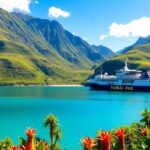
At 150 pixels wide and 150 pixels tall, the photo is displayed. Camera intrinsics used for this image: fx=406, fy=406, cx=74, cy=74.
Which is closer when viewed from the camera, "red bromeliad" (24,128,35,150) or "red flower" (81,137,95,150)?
"red bromeliad" (24,128,35,150)

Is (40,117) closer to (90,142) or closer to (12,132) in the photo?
(12,132)

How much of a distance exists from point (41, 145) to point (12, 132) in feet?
268

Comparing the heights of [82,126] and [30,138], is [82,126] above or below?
below

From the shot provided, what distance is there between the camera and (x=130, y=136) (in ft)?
135

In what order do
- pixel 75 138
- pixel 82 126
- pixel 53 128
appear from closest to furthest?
pixel 53 128 → pixel 75 138 → pixel 82 126

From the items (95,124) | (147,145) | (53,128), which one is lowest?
(95,124)

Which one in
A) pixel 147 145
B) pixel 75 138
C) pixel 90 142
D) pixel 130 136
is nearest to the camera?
pixel 90 142

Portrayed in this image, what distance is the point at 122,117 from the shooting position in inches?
5000

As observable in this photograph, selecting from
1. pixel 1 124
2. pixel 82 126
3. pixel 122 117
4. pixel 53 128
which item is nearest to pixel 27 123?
pixel 1 124

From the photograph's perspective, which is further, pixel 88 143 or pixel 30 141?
pixel 30 141

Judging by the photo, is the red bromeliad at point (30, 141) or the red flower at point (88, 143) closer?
the red bromeliad at point (30, 141)

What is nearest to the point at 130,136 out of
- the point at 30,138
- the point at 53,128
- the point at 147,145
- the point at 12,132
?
the point at 53,128

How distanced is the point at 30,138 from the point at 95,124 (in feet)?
323

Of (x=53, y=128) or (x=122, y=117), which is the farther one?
(x=122, y=117)
